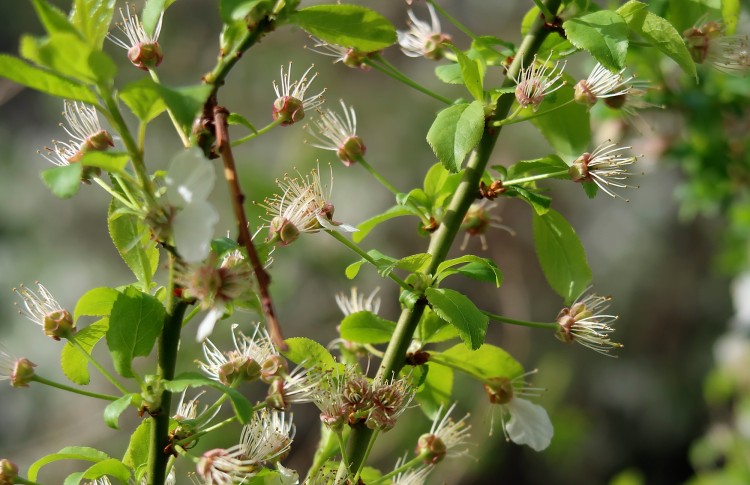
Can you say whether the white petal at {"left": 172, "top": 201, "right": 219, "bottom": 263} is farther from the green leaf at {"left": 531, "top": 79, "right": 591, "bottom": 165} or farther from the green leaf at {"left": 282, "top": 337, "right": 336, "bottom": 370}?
the green leaf at {"left": 531, "top": 79, "right": 591, "bottom": 165}

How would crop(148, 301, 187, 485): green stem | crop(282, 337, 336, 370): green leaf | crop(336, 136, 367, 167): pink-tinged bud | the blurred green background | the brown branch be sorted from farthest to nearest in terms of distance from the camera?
1. the blurred green background
2. crop(336, 136, 367, 167): pink-tinged bud
3. crop(282, 337, 336, 370): green leaf
4. crop(148, 301, 187, 485): green stem
5. the brown branch

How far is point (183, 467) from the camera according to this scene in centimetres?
199

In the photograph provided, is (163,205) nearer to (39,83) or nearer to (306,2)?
(39,83)

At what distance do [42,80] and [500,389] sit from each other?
1.31 feet

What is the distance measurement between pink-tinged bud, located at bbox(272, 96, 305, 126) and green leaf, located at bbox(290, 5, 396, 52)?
7 centimetres

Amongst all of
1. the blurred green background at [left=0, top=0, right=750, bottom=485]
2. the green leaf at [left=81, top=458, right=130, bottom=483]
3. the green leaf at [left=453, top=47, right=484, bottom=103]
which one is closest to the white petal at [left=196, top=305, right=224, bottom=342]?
the green leaf at [left=81, top=458, right=130, bottom=483]

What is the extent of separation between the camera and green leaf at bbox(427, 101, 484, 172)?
1.82 ft

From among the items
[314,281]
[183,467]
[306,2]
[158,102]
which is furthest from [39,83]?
[314,281]

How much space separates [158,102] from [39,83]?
6cm

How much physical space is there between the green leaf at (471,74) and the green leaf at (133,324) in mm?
248

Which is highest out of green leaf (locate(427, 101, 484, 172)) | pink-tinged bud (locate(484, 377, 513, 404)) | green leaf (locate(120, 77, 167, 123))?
green leaf (locate(120, 77, 167, 123))

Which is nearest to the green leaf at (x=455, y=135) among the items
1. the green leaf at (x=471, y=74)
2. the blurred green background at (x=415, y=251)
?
the green leaf at (x=471, y=74)

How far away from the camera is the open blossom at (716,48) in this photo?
0.67 m

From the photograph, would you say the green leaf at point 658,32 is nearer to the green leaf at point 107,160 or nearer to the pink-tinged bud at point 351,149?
the pink-tinged bud at point 351,149
